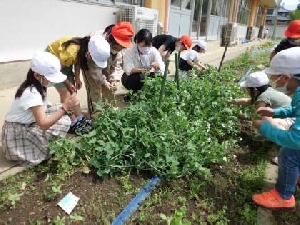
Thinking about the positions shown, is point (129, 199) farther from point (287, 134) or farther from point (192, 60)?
point (192, 60)

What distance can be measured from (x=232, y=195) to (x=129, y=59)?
258cm

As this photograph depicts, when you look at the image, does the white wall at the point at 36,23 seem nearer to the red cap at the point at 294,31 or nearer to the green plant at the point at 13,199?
the green plant at the point at 13,199

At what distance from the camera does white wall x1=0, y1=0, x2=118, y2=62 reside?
443 centimetres

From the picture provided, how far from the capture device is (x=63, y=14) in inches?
216

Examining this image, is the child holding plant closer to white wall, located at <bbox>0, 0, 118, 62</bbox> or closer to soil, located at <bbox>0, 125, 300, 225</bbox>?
white wall, located at <bbox>0, 0, 118, 62</bbox>

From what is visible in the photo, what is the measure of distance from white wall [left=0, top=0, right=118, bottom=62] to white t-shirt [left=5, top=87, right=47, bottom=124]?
2211 mm

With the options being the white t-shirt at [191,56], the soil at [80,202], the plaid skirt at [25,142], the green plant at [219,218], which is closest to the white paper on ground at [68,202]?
the soil at [80,202]

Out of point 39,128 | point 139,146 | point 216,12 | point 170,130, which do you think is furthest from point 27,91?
point 216,12

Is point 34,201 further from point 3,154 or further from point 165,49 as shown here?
point 165,49

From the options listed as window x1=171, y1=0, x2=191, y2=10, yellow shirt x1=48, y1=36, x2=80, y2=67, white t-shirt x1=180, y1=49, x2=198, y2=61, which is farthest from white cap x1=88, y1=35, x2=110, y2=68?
window x1=171, y1=0, x2=191, y2=10

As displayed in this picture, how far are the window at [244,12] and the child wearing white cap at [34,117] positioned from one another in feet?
70.4

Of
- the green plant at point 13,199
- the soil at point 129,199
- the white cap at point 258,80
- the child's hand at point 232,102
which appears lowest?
the soil at point 129,199

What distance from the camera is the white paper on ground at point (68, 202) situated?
2.11 metres

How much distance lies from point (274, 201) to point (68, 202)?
1.73 m
